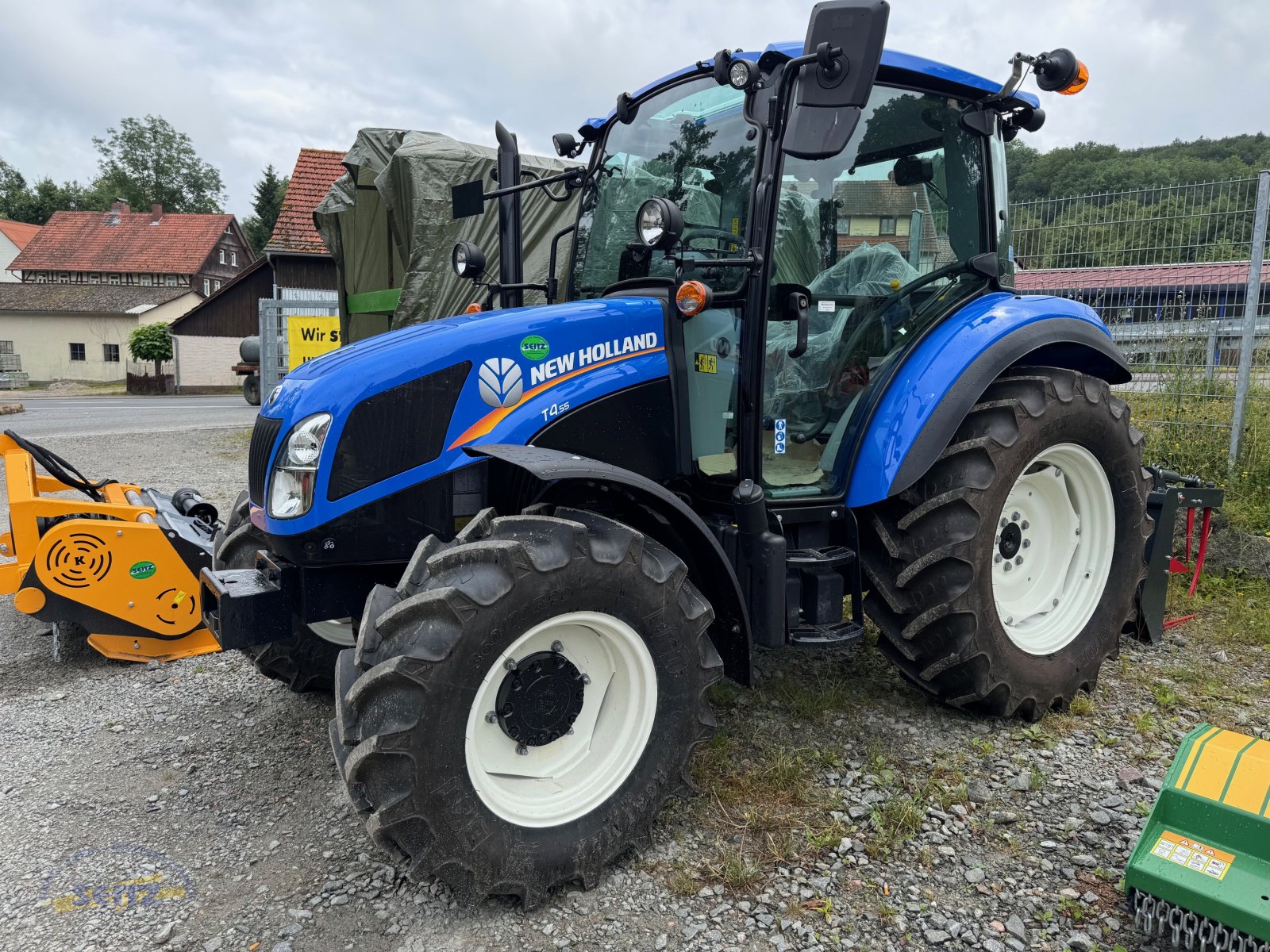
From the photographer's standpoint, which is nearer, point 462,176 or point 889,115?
point 889,115

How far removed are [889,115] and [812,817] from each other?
7.95ft

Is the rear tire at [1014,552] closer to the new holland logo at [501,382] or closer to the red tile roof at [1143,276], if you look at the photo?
the new holland logo at [501,382]

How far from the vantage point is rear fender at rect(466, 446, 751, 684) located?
2514mm

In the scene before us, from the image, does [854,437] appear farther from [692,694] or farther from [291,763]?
[291,763]

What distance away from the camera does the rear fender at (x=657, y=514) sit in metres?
2.51

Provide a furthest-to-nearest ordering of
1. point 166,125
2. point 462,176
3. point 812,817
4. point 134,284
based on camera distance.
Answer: point 166,125 → point 134,284 → point 462,176 → point 812,817

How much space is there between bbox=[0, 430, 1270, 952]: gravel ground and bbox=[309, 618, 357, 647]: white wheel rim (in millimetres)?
322

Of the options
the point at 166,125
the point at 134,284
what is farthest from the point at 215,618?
the point at 166,125

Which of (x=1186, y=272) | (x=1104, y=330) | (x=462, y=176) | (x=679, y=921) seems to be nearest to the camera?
(x=679, y=921)

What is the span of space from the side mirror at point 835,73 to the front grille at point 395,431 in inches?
46.1

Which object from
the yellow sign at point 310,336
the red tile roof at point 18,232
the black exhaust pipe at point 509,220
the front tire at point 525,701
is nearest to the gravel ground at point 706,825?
the front tire at point 525,701

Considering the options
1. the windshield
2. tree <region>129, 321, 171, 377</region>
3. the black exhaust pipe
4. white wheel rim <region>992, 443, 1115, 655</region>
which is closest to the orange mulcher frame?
the black exhaust pipe

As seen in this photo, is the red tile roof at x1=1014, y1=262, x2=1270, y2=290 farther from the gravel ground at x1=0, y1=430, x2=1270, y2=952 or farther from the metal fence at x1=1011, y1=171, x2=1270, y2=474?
the gravel ground at x1=0, y1=430, x2=1270, y2=952

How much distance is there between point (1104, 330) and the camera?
372 cm
